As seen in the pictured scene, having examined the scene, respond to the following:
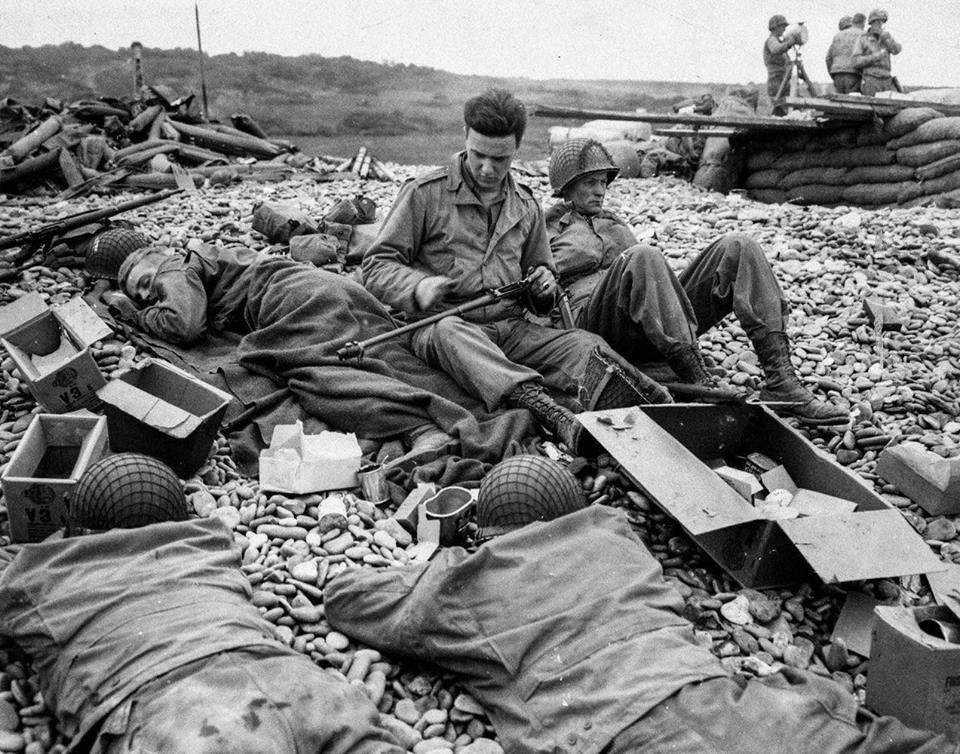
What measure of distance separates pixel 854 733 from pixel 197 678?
1.68m

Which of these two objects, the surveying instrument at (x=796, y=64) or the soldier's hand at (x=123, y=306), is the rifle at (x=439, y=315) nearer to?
the soldier's hand at (x=123, y=306)

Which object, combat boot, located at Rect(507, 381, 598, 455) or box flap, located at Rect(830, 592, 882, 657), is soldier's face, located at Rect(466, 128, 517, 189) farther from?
box flap, located at Rect(830, 592, 882, 657)

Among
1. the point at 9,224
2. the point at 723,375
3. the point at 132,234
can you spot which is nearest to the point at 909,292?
the point at 723,375

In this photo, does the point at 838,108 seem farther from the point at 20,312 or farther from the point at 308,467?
the point at 20,312

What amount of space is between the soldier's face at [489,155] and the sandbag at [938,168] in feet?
28.5

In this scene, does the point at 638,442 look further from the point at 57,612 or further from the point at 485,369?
the point at 57,612

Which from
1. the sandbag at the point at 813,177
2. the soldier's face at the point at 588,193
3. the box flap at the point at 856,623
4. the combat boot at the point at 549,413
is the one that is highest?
the soldier's face at the point at 588,193

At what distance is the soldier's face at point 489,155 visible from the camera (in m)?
4.44

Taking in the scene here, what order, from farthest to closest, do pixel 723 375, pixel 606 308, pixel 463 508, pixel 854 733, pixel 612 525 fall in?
pixel 723 375
pixel 606 308
pixel 463 508
pixel 612 525
pixel 854 733

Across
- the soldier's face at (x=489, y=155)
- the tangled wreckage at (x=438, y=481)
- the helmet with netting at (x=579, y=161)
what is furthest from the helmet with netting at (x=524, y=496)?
the helmet with netting at (x=579, y=161)

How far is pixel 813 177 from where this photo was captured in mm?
12211

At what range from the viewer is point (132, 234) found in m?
6.00

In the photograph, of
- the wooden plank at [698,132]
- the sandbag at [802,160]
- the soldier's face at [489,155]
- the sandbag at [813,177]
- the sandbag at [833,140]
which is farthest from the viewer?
the wooden plank at [698,132]

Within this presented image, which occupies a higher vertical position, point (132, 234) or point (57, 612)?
point (132, 234)
